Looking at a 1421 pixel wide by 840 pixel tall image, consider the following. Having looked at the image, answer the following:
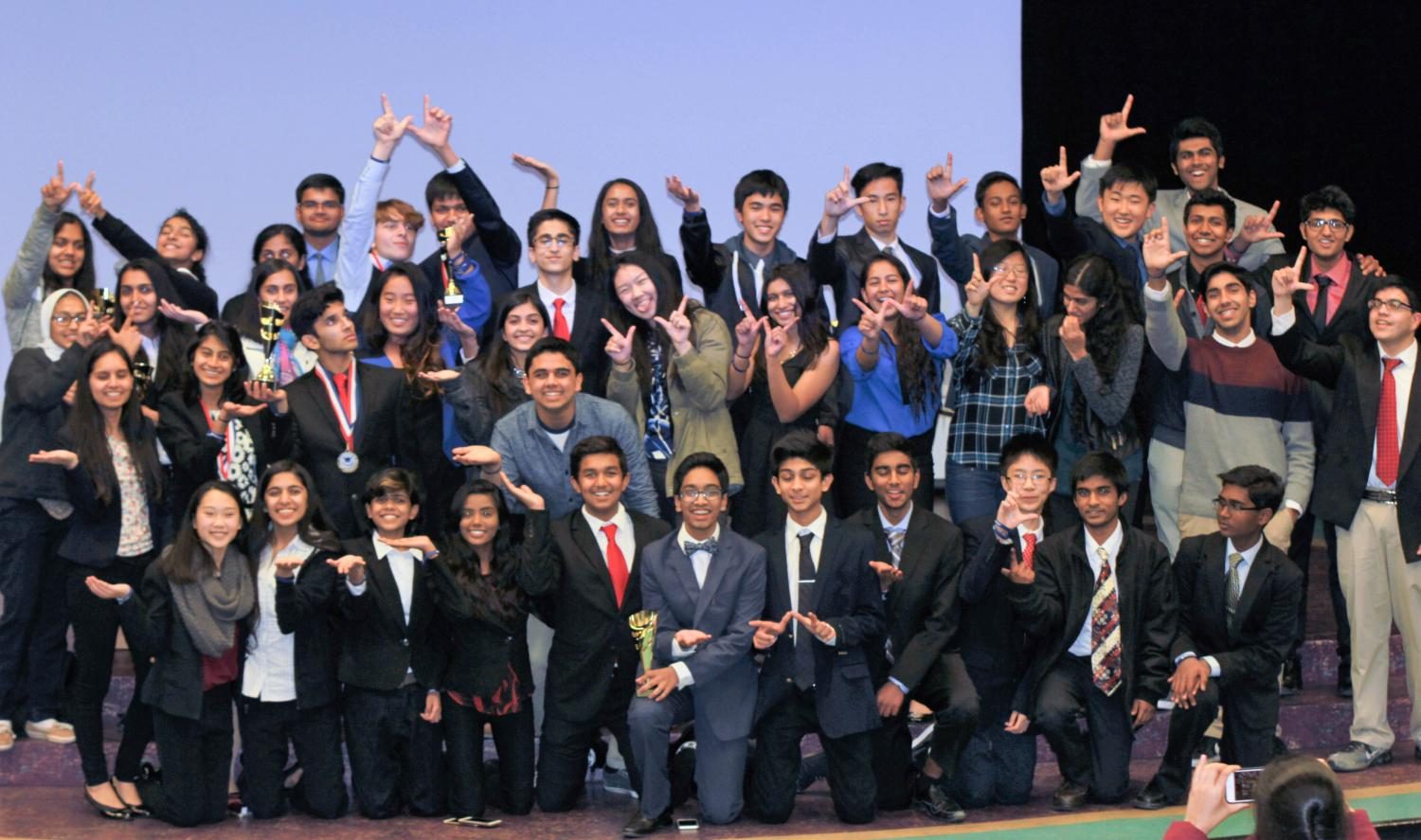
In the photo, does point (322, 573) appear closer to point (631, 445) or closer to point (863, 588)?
point (631, 445)

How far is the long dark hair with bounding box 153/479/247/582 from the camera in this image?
492 centimetres

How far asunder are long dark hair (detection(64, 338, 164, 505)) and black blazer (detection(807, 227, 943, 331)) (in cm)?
200

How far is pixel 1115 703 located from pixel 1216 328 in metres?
1.20

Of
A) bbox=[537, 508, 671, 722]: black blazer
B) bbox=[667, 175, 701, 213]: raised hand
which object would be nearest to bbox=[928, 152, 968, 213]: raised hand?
Result: bbox=[667, 175, 701, 213]: raised hand

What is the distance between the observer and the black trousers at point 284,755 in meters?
5.00

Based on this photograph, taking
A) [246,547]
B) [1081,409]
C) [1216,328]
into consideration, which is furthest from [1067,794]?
[246,547]

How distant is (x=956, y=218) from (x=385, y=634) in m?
2.32

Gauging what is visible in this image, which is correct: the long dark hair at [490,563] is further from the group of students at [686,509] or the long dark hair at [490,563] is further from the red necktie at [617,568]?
the red necktie at [617,568]

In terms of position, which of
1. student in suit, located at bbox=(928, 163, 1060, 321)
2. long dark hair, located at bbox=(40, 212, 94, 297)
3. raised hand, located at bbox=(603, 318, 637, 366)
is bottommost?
raised hand, located at bbox=(603, 318, 637, 366)

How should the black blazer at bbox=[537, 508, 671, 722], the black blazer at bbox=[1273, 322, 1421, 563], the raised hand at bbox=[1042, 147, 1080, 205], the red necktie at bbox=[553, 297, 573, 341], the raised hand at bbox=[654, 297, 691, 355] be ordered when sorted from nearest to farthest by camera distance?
the black blazer at bbox=[537, 508, 671, 722] < the black blazer at bbox=[1273, 322, 1421, 563] < the raised hand at bbox=[654, 297, 691, 355] < the red necktie at bbox=[553, 297, 573, 341] < the raised hand at bbox=[1042, 147, 1080, 205]

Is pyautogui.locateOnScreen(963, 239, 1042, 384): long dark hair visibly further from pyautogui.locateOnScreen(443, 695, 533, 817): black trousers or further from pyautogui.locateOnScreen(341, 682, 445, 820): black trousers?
pyautogui.locateOnScreen(341, 682, 445, 820): black trousers

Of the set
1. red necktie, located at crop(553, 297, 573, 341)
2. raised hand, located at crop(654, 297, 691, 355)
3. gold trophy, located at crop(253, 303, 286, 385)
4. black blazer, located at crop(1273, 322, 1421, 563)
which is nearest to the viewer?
black blazer, located at crop(1273, 322, 1421, 563)

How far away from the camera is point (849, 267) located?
5891mm

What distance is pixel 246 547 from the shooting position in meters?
5.05
